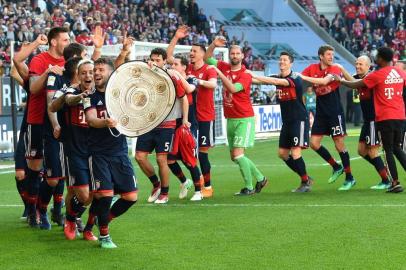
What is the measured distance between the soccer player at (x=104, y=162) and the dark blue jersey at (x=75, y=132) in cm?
25

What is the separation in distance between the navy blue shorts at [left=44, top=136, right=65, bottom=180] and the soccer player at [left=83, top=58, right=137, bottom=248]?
4.40 feet

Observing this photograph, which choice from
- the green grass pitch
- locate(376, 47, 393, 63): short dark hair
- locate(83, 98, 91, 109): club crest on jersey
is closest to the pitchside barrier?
the green grass pitch

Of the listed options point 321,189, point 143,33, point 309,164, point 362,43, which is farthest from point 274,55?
point 321,189

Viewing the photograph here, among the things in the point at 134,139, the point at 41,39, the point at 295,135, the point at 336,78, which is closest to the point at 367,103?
the point at 336,78

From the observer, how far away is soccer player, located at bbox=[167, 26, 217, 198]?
1395 centimetres

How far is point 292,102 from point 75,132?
561 centimetres

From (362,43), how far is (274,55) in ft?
15.5

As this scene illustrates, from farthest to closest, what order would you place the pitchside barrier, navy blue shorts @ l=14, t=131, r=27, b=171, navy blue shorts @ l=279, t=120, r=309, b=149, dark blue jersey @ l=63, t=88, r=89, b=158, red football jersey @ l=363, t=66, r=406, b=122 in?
the pitchside barrier, navy blue shorts @ l=279, t=120, r=309, b=149, red football jersey @ l=363, t=66, r=406, b=122, navy blue shorts @ l=14, t=131, r=27, b=171, dark blue jersey @ l=63, t=88, r=89, b=158

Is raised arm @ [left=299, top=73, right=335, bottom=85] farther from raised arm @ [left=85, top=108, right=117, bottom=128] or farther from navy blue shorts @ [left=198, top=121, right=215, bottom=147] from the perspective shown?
raised arm @ [left=85, top=108, right=117, bottom=128]

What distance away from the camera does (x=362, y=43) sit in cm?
4247

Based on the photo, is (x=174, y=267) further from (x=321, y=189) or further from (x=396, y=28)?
(x=396, y=28)

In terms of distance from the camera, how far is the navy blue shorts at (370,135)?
14.8m

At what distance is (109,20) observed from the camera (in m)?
33.6

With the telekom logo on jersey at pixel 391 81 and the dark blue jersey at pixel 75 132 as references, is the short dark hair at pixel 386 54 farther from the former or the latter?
the dark blue jersey at pixel 75 132
